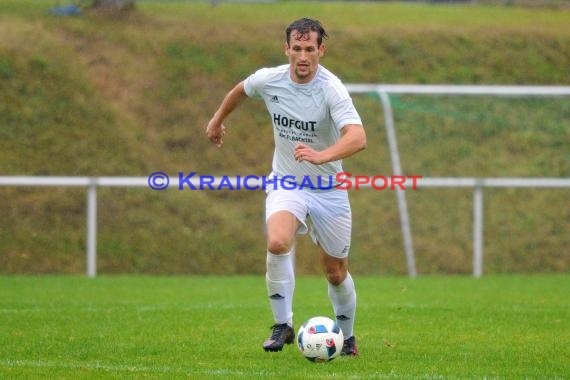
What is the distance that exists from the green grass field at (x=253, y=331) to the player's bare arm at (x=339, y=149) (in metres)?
1.41

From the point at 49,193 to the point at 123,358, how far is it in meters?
13.3

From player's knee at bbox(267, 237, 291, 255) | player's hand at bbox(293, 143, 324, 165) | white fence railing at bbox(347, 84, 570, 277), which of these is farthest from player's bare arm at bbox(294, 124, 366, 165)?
white fence railing at bbox(347, 84, 570, 277)

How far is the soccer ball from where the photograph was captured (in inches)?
316

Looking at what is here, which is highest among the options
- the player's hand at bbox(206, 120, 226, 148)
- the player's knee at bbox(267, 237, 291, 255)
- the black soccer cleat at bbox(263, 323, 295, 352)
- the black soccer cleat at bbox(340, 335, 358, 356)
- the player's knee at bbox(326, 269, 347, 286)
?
the player's hand at bbox(206, 120, 226, 148)

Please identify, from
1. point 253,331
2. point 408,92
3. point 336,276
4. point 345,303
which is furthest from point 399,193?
point 336,276

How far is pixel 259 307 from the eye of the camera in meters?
12.4

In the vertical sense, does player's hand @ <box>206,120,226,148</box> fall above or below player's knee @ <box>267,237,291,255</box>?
above

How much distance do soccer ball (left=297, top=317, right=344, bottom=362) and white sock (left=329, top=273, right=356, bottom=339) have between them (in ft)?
2.34

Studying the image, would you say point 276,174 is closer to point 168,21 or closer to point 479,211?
point 479,211

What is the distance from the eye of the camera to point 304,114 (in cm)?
857

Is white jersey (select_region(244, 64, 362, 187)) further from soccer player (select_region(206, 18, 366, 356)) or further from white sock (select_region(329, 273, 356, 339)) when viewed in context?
white sock (select_region(329, 273, 356, 339))

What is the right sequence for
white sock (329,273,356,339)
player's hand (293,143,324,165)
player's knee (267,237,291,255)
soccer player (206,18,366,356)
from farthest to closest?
1. white sock (329,273,356,339)
2. soccer player (206,18,366,356)
3. player's knee (267,237,291,255)
4. player's hand (293,143,324,165)

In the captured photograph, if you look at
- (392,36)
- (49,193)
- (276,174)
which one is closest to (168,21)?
(392,36)

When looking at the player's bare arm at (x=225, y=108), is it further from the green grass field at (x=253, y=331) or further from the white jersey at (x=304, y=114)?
the green grass field at (x=253, y=331)
